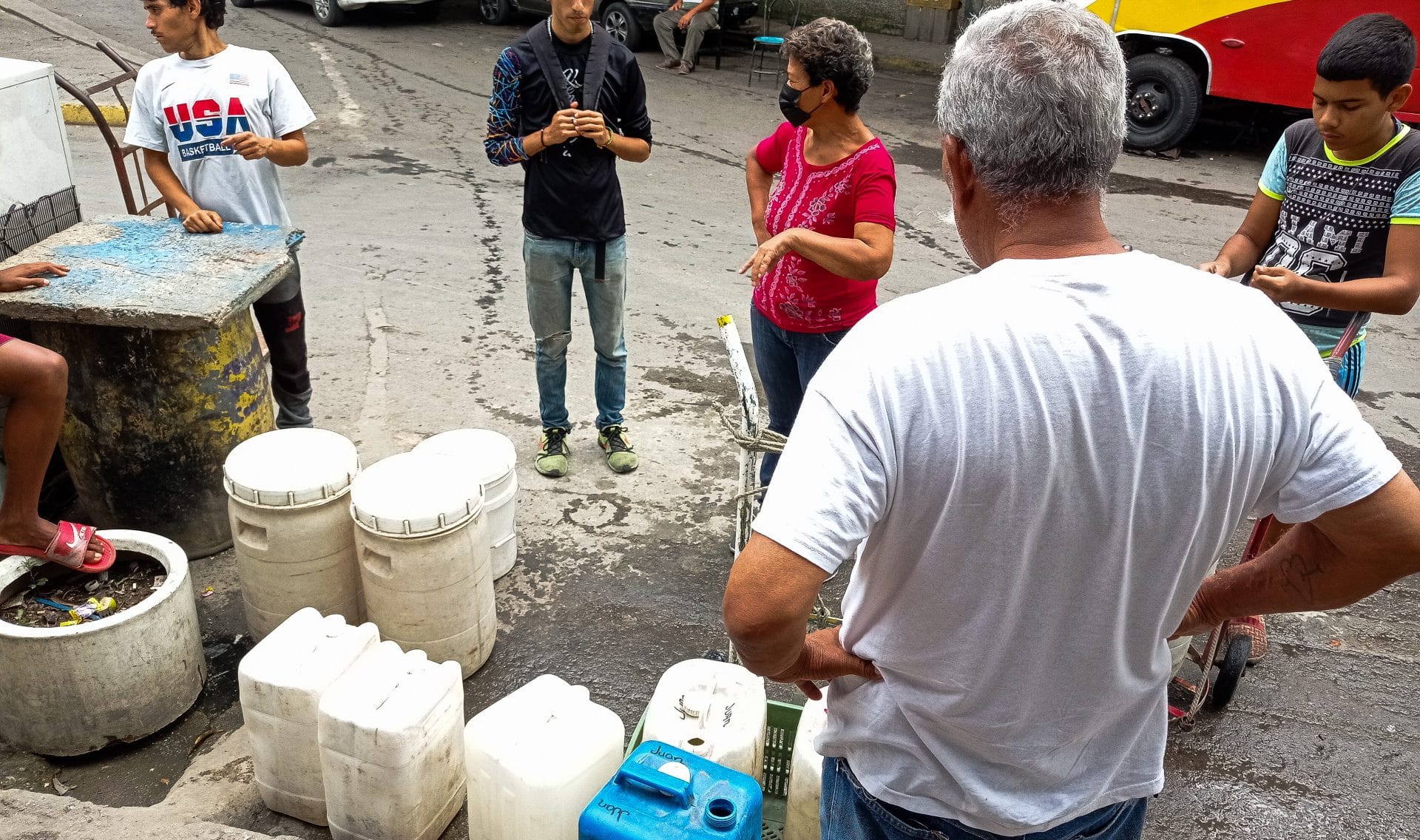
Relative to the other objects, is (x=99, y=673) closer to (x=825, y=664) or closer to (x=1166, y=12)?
(x=825, y=664)

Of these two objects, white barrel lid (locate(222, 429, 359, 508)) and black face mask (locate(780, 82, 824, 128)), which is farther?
black face mask (locate(780, 82, 824, 128))

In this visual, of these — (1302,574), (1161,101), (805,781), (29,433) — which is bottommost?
(805,781)

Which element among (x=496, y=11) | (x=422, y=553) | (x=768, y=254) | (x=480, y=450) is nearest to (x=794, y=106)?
(x=768, y=254)

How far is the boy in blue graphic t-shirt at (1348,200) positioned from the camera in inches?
113

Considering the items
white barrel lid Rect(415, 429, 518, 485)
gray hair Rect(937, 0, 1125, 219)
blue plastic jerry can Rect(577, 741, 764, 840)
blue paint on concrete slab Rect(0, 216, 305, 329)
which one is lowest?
white barrel lid Rect(415, 429, 518, 485)

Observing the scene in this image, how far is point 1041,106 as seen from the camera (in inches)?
48.7

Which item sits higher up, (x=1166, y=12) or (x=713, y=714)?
(x=1166, y=12)

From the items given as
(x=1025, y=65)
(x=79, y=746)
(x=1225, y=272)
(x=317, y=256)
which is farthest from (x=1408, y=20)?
(x=79, y=746)

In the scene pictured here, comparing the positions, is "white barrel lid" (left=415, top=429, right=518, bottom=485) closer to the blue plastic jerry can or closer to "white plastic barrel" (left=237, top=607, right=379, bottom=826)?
"white plastic barrel" (left=237, top=607, right=379, bottom=826)

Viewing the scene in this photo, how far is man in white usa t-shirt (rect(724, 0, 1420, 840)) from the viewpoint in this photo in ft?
3.92

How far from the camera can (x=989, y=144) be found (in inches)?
50.1

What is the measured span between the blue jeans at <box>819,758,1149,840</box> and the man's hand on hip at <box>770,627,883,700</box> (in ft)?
0.58

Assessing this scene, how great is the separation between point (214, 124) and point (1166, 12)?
8.50 m

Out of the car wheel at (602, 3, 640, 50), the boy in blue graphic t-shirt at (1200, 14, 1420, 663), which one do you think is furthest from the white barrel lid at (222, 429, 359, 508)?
the car wheel at (602, 3, 640, 50)
